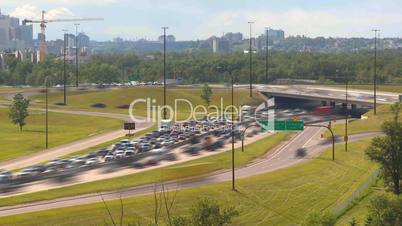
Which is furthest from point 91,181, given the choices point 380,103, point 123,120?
point 380,103

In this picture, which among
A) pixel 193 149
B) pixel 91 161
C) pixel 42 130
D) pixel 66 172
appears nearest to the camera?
pixel 66 172

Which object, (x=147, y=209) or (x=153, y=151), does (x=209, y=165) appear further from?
(x=147, y=209)

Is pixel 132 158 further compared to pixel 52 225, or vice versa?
pixel 132 158

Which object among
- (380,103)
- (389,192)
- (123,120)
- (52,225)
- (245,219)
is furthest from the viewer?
(380,103)

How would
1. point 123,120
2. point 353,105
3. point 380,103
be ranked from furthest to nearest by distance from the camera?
1. point 353,105
2. point 380,103
3. point 123,120

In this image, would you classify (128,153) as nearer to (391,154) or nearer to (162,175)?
(162,175)

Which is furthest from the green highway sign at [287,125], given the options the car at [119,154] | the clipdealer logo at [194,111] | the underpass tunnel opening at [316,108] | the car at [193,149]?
the underpass tunnel opening at [316,108]

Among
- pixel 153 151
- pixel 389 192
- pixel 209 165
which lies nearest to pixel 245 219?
pixel 389 192

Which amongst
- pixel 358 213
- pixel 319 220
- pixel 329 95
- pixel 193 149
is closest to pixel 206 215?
Result: pixel 319 220
